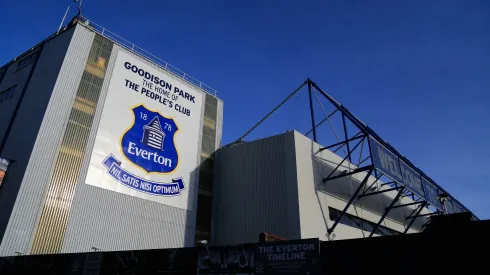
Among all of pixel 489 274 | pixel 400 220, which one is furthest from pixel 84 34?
pixel 400 220

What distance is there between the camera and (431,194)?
42.4 metres

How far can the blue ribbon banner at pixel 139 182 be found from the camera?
30.2 m

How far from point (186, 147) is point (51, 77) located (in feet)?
46.9

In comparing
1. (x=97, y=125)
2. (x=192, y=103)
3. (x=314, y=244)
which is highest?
(x=192, y=103)

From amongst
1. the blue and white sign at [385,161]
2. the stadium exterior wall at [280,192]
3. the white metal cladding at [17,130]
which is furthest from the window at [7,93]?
the blue and white sign at [385,161]

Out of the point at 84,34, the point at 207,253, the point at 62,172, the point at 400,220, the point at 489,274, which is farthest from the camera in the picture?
the point at 400,220

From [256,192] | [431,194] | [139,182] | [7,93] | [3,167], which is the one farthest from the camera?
[431,194]

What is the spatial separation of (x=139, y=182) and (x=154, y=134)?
5.27 metres

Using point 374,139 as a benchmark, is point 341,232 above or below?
below

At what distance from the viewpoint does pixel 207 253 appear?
44.9 ft

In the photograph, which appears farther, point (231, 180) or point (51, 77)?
point (231, 180)

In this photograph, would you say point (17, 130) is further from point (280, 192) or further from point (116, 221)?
point (280, 192)

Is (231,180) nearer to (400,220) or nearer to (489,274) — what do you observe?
(400,220)

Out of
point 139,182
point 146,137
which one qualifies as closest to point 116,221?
point 139,182
